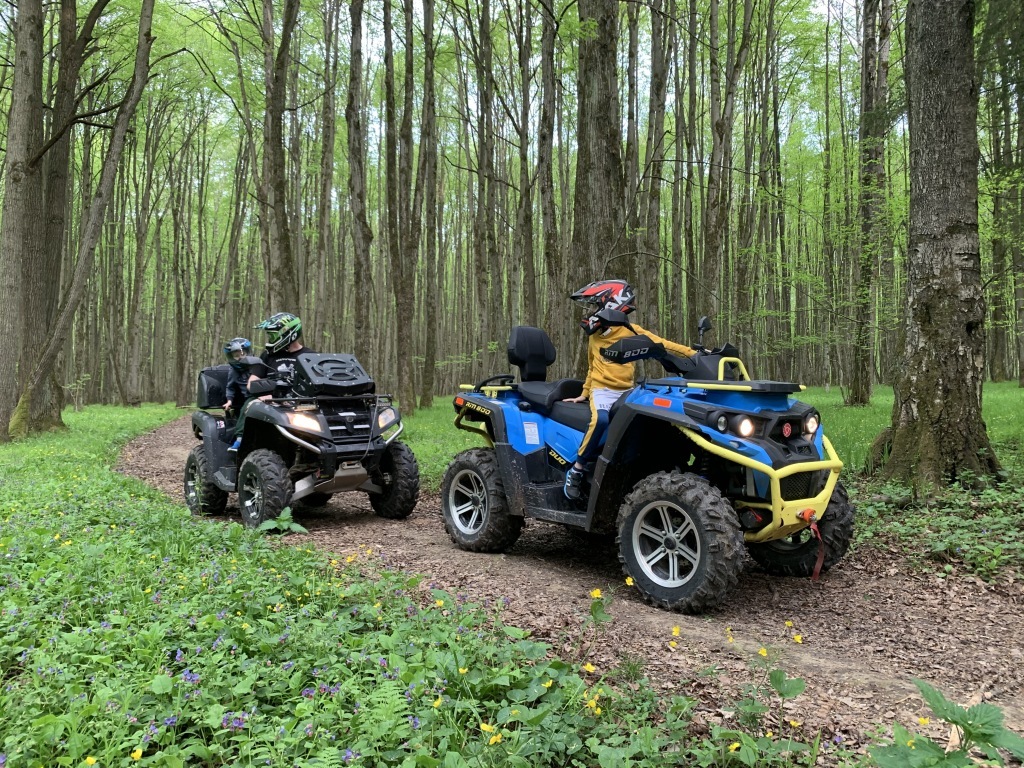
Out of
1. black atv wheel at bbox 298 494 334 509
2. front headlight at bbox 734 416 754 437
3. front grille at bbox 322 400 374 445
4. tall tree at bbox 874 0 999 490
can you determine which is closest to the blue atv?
front headlight at bbox 734 416 754 437

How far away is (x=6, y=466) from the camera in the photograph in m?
7.76

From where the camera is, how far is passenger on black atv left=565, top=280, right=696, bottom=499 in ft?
14.3

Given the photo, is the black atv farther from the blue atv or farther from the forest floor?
the blue atv

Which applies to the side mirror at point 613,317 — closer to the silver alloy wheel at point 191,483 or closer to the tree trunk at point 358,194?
the silver alloy wheel at point 191,483

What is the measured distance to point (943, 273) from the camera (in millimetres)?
5297

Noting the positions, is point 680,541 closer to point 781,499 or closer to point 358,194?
point 781,499

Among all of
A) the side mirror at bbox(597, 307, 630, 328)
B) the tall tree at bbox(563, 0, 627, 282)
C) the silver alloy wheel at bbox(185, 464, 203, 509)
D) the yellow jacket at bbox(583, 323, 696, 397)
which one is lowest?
the silver alloy wheel at bbox(185, 464, 203, 509)

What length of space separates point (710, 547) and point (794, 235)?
33.5 m

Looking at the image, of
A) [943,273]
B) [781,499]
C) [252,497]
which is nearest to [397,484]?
[252,497]

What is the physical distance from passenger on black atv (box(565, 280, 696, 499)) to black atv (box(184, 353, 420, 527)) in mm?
2302

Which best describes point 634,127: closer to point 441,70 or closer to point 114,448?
point 441,70

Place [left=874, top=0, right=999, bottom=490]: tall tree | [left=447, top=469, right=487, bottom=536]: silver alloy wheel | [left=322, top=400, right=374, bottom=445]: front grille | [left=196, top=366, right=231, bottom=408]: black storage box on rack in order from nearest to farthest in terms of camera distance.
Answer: [left=447, top=469, right=487, bottom=536]: silver alloy wheel → [left=874, top=0, right=999, bottom=490]: tall tree → [left=322, top=400, right=374, bottom=445]: front grille → [left=196, top=366, right=231, bottom=408]: black storage box on rack

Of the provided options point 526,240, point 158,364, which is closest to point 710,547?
point 526,240

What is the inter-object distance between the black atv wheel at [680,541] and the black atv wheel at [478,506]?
1262 mm
